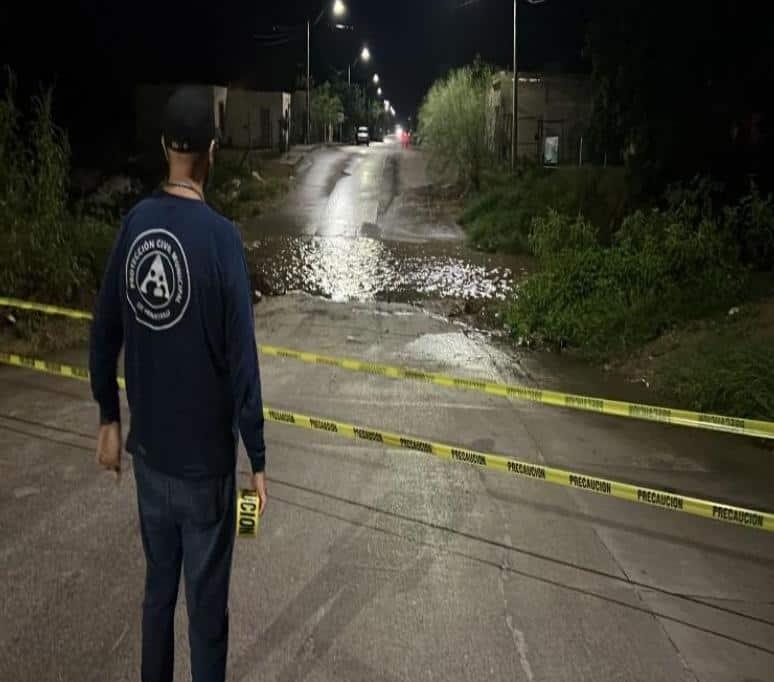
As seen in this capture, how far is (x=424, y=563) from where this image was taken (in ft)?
14.6

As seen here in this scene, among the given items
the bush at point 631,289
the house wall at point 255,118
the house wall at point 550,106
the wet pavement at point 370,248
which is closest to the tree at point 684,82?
the wet pavement at point 370,248

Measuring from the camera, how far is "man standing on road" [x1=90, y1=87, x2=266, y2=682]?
259cm

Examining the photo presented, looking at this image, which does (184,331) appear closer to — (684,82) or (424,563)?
(424,563)

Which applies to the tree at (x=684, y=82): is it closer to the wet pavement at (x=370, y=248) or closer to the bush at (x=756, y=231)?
the wet pavement at (x=370, y=248)

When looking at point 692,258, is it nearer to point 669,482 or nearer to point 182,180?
point 669,482

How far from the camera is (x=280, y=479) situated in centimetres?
560

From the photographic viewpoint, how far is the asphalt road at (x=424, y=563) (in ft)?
11.7

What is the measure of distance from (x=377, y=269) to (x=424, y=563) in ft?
40.2

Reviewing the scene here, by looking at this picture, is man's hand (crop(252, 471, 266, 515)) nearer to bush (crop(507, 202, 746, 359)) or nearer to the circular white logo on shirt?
the circular white logo on shirt

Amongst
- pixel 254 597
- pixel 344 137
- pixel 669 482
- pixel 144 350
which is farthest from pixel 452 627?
pixel 344 137

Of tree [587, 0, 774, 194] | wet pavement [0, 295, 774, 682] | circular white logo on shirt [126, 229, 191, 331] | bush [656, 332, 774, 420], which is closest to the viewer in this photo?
circular white logo on shirt [126, 229, 191, 331]

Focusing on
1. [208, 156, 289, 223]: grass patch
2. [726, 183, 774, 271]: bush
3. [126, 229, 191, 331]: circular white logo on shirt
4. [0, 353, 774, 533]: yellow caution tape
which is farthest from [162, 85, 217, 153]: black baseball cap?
[208, 156, 289, 223]: grass patch

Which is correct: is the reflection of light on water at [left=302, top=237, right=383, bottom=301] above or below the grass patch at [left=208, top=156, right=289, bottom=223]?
below

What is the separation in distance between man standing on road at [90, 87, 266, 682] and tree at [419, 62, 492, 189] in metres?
25.7
